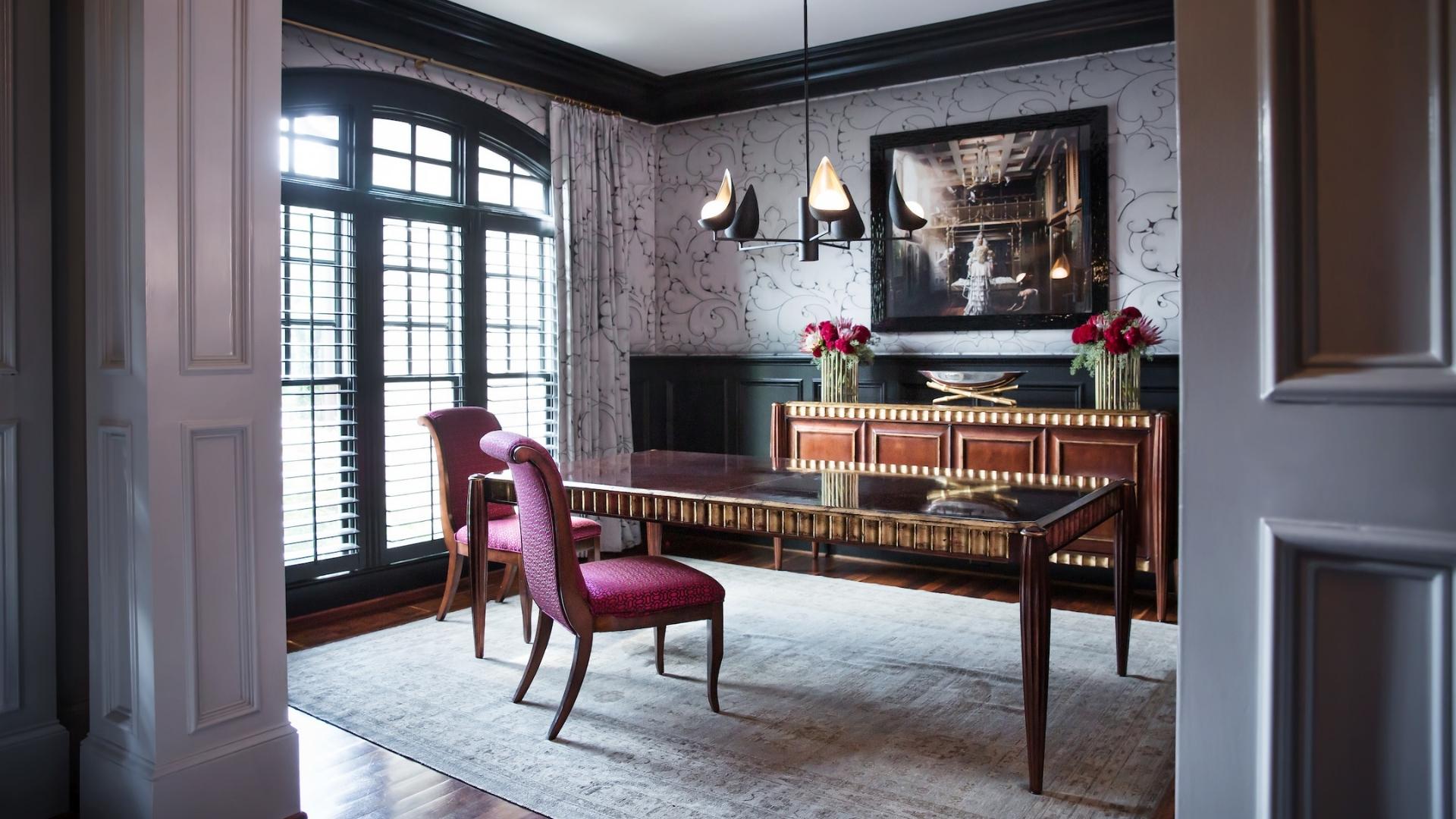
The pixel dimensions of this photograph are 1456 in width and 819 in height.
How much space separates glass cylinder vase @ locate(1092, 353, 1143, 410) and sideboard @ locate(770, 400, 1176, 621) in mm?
99

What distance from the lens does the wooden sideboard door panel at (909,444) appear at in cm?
470

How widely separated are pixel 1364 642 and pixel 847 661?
2577mm

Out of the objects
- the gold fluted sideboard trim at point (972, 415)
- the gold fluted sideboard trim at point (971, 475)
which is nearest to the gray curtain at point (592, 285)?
the gold fluted sideboard trim at point (972, 415)

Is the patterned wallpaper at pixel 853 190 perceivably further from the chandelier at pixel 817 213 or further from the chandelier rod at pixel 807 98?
the chandelier at pixel 817 213

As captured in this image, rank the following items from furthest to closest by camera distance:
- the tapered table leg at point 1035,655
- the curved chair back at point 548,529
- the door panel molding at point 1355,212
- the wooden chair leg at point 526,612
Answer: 1. the wooden chair leg at point 526,612
2. the curved chair back at point 548,529
3. the tapered table leg at point 1035,655
4. the door panel molding at point 1355,212

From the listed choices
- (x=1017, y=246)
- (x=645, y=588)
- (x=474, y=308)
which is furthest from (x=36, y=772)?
(x=1017, y=246)

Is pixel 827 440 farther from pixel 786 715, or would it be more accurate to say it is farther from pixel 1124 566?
pixel 786 715

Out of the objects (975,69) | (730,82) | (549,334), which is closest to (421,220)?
(549,334)

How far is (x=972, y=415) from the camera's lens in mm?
4602

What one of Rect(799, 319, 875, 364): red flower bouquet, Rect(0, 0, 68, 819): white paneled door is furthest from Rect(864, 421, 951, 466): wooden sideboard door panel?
Rect(0, 0, 68, 819): white paneled door

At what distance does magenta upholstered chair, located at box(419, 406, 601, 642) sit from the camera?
12.5 feet

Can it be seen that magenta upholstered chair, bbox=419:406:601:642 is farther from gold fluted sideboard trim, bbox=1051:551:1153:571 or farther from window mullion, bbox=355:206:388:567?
gold fluted sideboard trim, bbox=1051:551:1153:571

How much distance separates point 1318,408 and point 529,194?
4.70 meters

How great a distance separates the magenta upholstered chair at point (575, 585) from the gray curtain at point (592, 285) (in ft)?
7.82
